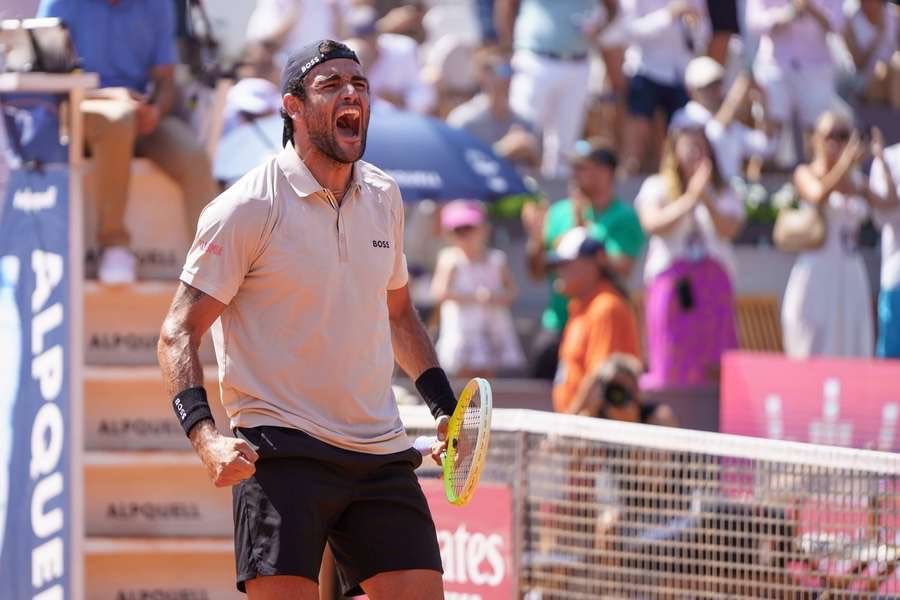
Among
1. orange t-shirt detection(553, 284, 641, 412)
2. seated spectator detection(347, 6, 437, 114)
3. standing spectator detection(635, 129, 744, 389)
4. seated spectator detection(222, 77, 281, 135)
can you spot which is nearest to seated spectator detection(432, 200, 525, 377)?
standing spectator detection(635, 129, 744, 389)

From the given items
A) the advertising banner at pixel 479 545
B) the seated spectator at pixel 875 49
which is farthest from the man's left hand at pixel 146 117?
the seated spectator at pixel 875 49

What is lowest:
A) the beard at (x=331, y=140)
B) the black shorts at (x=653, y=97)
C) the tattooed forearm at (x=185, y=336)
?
the tattooed forearm at (x=185, y=336)

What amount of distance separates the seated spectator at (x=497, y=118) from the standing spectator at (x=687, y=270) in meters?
2.77

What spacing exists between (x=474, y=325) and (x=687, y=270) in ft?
5.51

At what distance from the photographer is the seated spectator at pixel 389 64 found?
44.6 ft

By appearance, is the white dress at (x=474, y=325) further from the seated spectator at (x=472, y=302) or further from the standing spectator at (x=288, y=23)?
the standing spectator at (x=288, y=23)

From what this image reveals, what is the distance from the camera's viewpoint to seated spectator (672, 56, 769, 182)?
12.5 meters

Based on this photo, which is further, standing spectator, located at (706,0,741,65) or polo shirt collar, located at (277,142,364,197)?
standing spectator, located at (706,0,741,65)

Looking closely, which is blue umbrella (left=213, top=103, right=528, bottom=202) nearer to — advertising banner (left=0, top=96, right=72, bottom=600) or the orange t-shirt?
the orange t-shirt

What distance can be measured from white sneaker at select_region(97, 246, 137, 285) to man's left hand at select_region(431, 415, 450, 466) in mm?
2689

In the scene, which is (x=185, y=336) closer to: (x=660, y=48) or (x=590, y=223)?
(x=590, y=223)

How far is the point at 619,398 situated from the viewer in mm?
8836

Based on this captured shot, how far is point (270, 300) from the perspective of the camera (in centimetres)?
498

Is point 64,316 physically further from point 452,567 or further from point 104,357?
point 452,567
